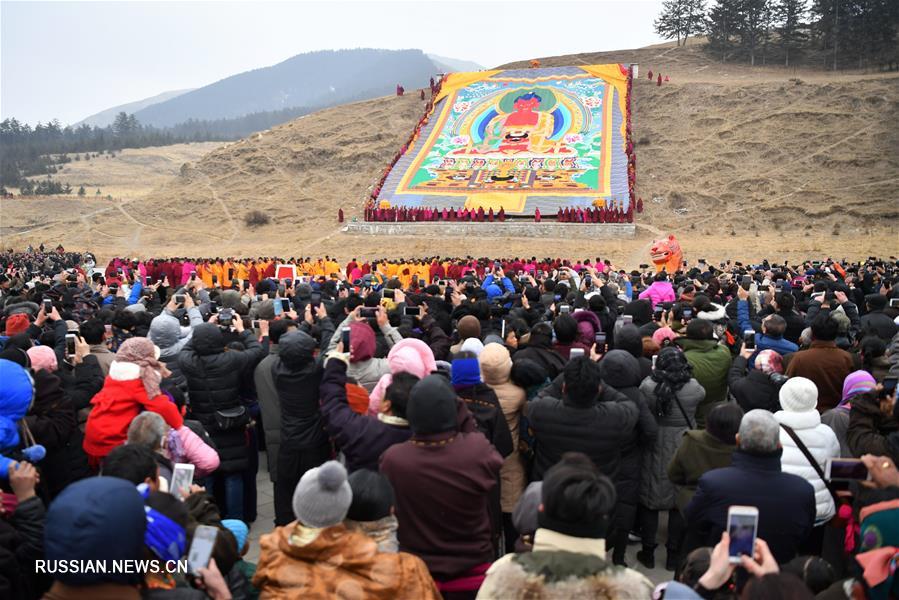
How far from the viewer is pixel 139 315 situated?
6965 mm

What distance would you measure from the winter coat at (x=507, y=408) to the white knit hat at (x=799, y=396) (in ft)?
5.09

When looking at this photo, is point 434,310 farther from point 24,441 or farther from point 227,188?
point 227,188

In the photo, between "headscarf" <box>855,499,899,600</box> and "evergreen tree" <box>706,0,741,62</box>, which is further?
"evergreen tree" <box>706,0,741,62</box>

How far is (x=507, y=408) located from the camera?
14.3 ft

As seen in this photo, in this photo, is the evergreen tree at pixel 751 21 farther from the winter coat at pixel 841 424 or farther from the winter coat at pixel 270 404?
the winter coat at pixel 270 404

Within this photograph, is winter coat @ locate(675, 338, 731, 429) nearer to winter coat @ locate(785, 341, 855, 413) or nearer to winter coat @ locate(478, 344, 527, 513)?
winter coat @ locate(785, 341, 855, 413)

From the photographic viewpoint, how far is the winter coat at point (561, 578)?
2.12m

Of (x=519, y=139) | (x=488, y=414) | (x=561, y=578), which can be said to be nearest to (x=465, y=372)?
(x=488, y=414)

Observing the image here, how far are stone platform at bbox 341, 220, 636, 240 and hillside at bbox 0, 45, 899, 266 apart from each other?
682 mm

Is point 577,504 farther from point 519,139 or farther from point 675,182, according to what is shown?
point 519,139

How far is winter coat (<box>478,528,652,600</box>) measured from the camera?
2123 mm

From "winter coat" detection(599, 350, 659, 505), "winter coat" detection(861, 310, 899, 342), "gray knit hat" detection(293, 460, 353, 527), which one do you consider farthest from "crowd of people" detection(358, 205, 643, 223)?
"gray knit hat" detection(293, 460, 353, 527)

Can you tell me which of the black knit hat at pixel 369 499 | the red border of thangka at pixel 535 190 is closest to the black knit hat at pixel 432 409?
the black knit hat at pixel 369 499

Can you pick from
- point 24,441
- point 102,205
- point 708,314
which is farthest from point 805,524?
point 102,205
